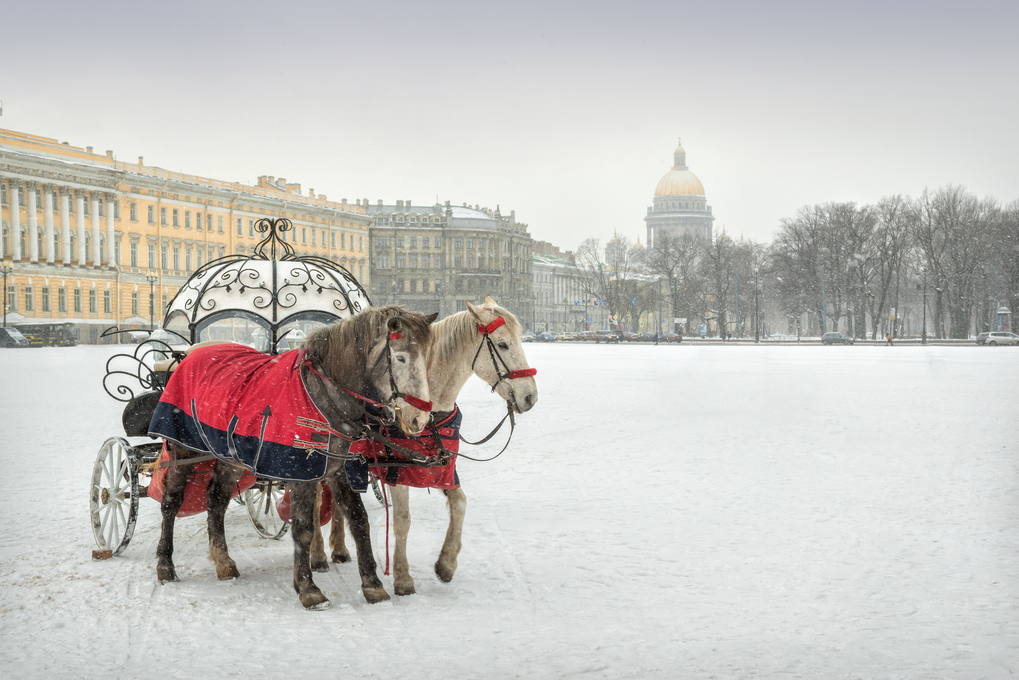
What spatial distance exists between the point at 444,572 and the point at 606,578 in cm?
96

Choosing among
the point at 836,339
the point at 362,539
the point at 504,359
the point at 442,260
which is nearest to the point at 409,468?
the point at 362,539

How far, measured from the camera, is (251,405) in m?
5.09

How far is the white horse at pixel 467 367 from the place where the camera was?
512cm

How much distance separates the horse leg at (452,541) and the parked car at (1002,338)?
51.6 metres

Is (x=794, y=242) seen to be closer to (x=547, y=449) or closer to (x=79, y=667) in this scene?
(x=547, y=449)

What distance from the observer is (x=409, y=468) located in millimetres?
5281

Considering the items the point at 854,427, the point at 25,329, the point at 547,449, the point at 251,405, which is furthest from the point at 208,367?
the point at 25,329

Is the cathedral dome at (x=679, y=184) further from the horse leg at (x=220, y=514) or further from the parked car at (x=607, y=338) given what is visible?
the horse leg at (x=220, y=514)

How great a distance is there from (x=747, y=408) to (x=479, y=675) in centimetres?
1227

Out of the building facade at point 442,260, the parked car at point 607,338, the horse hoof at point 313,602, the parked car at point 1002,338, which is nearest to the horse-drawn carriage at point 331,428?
the horse hoof at point 313,602

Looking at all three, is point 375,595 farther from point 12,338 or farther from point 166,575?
point 12,338

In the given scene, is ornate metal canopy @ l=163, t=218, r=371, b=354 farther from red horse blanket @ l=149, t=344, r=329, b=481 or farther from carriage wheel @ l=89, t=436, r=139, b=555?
red horse blanket @ l=149, t=344, r=329, b=481

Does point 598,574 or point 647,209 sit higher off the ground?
point 647,209

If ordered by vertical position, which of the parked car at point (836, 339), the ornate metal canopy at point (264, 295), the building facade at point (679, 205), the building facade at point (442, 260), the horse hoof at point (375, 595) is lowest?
the horse hoof at point (375, 595)
